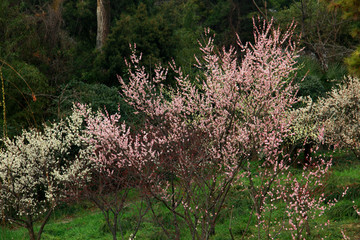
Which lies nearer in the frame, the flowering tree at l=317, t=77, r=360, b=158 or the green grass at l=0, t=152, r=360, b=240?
the green grass at l=0, t=152, r=360, b=240

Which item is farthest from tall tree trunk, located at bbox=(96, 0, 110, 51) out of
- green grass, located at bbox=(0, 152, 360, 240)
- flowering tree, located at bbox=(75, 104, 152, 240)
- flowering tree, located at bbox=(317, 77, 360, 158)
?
flowering tree, located at bbox=(75, 104, 152, 240)

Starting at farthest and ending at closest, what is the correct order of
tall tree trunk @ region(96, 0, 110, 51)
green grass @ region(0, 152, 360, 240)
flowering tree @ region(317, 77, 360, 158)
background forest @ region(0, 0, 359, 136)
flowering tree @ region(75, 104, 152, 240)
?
tall tree trunk @ region(96, 0, 110, 51) → background forest @ region(0, 0, 359, 136) → flowering tree @ region(317, 77, 360, 158) → green grass @ region(0, 152, 360, 240) → flowering tree @ region(75, 104, 152, 240)

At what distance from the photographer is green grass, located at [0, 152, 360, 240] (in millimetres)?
9539

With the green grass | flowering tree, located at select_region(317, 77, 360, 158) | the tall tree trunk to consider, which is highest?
the tall tree trunk

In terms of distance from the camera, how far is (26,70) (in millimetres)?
16156

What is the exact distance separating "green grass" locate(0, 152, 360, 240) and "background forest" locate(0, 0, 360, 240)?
0.05 m

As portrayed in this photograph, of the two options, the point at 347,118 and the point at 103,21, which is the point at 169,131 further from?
the point at 103,21

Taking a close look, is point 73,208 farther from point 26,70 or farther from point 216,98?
point 216,98

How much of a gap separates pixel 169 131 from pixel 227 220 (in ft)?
12.7

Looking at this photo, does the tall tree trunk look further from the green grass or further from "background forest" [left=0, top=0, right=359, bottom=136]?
the green grass

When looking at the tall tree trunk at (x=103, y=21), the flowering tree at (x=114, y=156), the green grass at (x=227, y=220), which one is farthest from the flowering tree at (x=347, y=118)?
the tall tree trunk at (x=103, y=21)

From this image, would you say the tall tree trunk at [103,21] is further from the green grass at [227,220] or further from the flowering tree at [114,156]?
the flowering tree at [114,156]

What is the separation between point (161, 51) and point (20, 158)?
10752 mm

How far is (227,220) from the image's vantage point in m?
10.9
